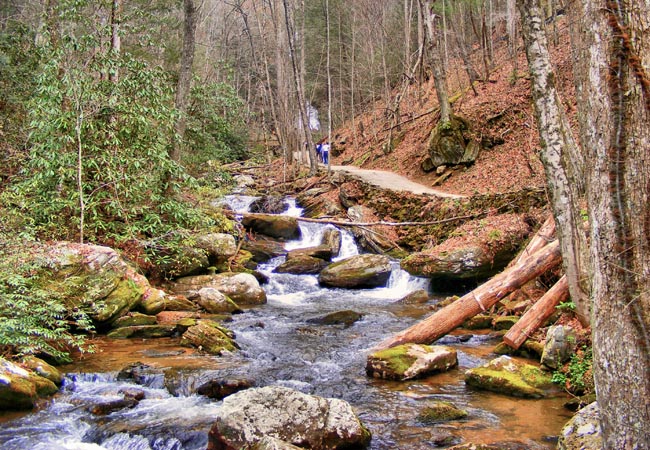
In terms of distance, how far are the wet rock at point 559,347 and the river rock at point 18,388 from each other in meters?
6.63

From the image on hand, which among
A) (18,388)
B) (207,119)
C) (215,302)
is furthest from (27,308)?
(207,119)

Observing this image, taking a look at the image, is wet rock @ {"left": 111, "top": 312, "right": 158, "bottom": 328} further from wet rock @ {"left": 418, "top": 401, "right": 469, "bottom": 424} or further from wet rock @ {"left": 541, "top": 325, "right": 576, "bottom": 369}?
wet rock @ {"left": 541, "top": 325, "right": 576, "bottom": 369}

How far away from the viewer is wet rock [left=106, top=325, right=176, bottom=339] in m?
9.06

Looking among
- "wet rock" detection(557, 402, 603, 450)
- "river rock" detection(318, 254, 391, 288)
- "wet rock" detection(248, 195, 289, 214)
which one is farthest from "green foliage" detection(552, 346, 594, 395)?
"wet rock" detection(248, 195, 289, 214)

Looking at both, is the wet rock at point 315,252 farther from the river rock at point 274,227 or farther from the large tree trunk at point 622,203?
the large tree trunk at point 622,203

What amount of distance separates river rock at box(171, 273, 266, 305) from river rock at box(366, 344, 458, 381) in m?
5.34

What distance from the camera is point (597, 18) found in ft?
10.4

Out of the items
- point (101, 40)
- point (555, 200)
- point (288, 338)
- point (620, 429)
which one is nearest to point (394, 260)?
point (288, 338)

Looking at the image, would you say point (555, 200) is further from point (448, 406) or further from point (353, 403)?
point (353, 403)

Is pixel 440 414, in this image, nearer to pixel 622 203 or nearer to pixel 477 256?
pixel 622 203

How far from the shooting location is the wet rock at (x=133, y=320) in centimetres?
934

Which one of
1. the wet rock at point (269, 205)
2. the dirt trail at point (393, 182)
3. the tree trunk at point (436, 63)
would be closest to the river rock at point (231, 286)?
the dirt trail at point (393, 182)

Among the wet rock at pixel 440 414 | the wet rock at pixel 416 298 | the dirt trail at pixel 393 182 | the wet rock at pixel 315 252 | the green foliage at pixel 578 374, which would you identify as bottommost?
the wet rock at pixel 416 298

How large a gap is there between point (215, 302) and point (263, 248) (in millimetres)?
5925
